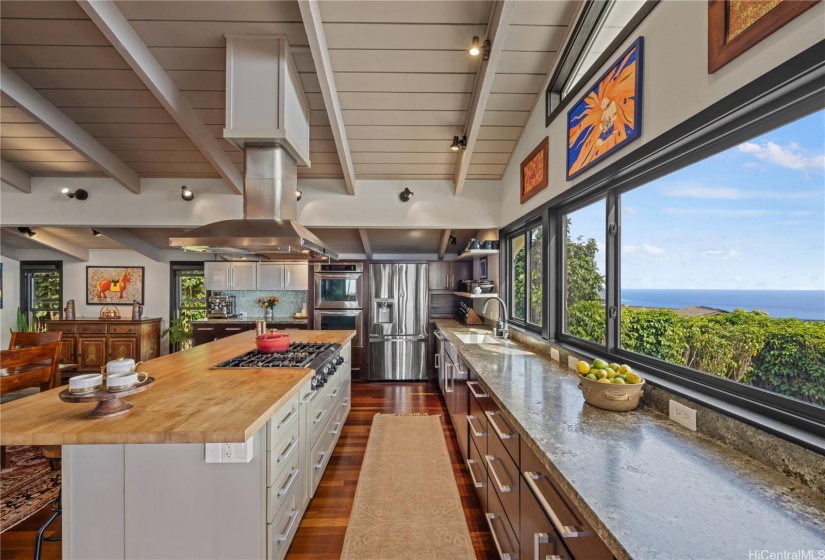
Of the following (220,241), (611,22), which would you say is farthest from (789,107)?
(220,241)

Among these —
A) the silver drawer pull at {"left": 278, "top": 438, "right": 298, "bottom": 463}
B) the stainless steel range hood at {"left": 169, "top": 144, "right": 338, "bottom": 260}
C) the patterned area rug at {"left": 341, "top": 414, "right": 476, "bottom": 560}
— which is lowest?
the patterned area rug at {"left": 341, "top": 414, "right": 476, "bottom": 560}

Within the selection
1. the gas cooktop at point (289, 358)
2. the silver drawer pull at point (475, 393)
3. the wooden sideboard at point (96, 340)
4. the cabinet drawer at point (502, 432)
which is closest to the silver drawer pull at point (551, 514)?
the cabinet drawer at point (502, 432)

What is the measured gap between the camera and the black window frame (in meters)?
0.93

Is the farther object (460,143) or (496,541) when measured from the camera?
(460,143)

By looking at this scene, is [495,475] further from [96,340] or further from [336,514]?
[96,340]

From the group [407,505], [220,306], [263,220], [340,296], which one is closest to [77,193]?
[220,306]

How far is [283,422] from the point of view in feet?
5.32

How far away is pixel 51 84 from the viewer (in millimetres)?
2668

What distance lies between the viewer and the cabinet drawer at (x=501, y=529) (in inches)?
54.8

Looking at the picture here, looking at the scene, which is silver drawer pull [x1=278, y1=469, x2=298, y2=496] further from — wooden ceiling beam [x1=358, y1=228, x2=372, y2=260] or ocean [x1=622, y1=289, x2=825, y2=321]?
wooden ceiling beam [x1=358, y1=228, x2=372, y2=260]

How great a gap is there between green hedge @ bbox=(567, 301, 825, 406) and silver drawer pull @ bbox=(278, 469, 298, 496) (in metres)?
1.90

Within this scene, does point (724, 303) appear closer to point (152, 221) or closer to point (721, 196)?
point (721, 196)

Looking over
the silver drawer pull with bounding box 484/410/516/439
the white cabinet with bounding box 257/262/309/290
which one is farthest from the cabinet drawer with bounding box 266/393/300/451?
the white cabinet with bounding box 257/262/309/290

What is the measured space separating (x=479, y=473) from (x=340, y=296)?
11.4 ft
